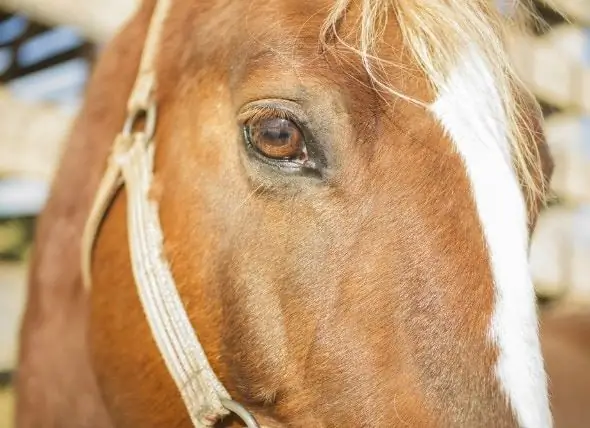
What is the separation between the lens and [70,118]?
4.05 ft

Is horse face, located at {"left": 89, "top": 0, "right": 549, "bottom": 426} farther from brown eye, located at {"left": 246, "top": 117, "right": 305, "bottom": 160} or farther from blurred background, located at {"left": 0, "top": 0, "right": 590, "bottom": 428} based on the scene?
blurred background, located at {"left": 0, "top": 0, "right": 590, "bottom": 428}

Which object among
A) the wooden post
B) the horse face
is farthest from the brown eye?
the wooden post

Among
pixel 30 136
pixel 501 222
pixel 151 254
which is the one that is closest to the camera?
pixel 501 222

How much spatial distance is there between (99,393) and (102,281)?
0.56ft

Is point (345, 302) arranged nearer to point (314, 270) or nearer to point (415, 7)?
point (314, 270)

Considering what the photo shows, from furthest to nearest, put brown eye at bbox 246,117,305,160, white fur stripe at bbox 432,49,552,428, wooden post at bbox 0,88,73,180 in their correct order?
wooden post at bbox 0,88,73,180
brown eye at bbox 246,117,305,160
white fur stripe at bbox 432,49,552,428

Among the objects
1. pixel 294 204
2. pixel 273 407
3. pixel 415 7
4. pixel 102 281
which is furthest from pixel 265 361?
pixel 415 7

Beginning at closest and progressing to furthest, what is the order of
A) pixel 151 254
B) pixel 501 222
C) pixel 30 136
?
pixel 501 222 < pixel 151 254 < pixel 30 136

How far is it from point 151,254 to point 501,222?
360mm

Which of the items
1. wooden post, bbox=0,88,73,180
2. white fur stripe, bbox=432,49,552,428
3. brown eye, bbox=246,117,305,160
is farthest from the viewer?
wooden post, bbox=0,88,73,180

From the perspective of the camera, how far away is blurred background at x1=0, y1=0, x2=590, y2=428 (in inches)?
45.8

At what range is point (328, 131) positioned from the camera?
594mm

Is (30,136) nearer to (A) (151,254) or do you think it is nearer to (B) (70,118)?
(B) (70,118)

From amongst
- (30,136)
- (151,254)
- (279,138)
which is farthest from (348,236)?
(30,136)
